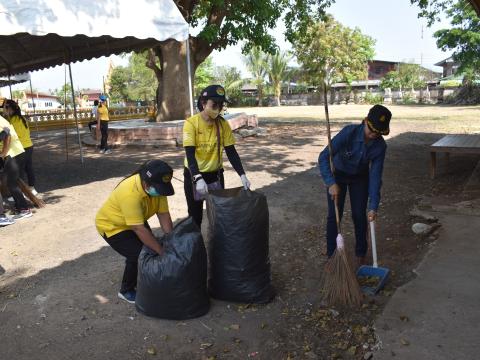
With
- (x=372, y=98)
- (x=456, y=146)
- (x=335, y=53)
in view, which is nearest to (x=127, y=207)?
(x=456, y=146)

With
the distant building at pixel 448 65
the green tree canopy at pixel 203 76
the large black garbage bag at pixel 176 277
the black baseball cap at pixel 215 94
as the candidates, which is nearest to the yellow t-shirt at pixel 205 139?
the black baseball cap at pixel 215 94

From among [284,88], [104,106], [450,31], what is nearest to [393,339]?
A: [104,106]

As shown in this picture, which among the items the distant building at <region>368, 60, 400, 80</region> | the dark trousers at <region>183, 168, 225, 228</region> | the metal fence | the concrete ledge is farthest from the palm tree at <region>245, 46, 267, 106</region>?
the dark trousers at <region>183, 168, 225, 228</region>

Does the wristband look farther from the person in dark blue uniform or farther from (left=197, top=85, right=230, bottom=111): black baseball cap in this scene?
the person in dark blue uniform

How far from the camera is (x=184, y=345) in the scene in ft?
9.60

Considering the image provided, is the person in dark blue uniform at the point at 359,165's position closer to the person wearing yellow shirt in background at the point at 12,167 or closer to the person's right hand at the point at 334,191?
the person's right hand at the point at 334,191

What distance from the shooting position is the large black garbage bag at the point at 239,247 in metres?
3.18

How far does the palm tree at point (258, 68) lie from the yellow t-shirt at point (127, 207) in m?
45.3

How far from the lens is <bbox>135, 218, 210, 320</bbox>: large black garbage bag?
3031 mm

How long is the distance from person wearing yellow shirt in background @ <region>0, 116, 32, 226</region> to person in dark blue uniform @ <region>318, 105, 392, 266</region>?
4253 mm

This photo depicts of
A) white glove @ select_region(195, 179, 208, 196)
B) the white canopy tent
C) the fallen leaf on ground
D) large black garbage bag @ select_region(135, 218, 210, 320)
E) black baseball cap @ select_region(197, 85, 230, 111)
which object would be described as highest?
the white canopy tent

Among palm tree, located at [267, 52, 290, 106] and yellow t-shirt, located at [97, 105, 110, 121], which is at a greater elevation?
palm tree, located at [267, 52, 290, 106]

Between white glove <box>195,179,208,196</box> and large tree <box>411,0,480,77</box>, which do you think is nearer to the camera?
white glove <box>195,179,208,196</box>

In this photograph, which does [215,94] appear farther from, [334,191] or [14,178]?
[14,178]
